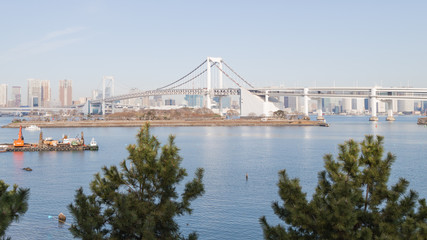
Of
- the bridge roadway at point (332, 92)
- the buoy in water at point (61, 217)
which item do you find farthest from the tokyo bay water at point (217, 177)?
the bridge roadway at point (332, 92)

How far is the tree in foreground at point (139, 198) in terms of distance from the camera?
5.07 m

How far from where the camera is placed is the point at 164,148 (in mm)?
5535

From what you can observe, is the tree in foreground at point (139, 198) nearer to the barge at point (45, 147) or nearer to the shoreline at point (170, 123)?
the barge at point (45, 147)

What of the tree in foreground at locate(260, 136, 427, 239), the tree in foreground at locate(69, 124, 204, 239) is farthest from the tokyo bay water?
the tree in foreground at locate(260, 136, 427, 239)

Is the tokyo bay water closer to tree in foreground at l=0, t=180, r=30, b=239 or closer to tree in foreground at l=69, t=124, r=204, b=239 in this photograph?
tree in foreground at l=69, t=124, r=204, b=239

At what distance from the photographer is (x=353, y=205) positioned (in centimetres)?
449

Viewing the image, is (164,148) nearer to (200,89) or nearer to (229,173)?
(229,173)

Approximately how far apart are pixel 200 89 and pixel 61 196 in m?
53.1

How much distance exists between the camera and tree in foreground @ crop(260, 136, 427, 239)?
445 cm

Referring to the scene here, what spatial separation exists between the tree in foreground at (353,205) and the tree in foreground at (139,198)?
3.85 ft

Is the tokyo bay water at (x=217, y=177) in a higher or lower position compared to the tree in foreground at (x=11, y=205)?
lower

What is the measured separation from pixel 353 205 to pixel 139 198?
2.44m

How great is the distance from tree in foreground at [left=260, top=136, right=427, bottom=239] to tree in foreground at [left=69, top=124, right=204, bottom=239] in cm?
117

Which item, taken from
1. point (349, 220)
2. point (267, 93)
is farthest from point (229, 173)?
point (267, 93)
